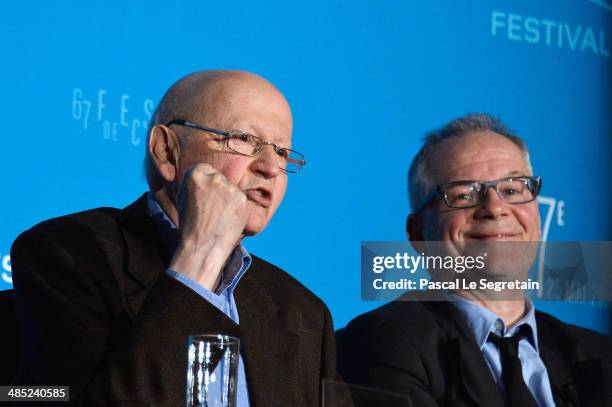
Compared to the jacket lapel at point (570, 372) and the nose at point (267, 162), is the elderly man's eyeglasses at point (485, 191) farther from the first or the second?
the nose at point (267, 162)

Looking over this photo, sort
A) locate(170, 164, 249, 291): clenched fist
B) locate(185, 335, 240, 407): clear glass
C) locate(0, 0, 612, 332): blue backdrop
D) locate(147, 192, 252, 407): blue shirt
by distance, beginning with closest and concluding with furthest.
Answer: locate(185, 335, 240, 407): clear glass
locate(170, 164, 249, 291): clenched fist
locate(147, 192, 252, 407): blue shirt
locate(0, 0, 612, 332): blue backdrop

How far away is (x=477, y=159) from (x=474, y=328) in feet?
1.91

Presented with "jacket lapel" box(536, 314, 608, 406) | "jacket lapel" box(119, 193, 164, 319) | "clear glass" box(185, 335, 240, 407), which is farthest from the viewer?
"jacket lapel" box(536, 314, 608, 406)

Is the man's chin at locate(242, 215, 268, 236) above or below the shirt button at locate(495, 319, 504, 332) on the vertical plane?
above

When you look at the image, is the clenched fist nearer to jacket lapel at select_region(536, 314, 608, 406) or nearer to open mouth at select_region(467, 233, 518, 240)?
open mouth at select_region(467, 233, 518, 240)

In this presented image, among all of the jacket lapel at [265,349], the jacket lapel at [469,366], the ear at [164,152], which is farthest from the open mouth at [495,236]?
the ear at [164,152]

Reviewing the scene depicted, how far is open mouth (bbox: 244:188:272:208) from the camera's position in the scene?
89.4 inches

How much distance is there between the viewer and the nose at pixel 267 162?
7.45 ft

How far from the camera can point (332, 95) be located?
142 inches

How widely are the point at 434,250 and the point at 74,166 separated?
1.19 metres

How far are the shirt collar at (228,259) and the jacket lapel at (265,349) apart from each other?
0.27 ft

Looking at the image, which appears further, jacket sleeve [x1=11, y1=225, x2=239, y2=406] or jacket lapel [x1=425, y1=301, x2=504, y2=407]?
jacket lapel [x1=425, y1=301, x2=504, y2=407]

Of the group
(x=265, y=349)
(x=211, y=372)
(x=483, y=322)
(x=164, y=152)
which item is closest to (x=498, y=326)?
(x=483, y=322)

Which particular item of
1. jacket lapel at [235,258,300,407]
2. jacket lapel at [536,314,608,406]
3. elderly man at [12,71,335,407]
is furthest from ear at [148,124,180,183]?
jacket lapel at [536,314,608,406]
